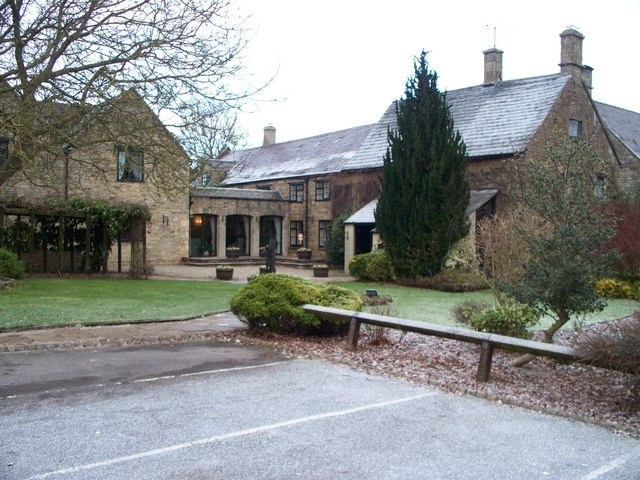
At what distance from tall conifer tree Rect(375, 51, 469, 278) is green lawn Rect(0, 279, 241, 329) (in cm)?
615

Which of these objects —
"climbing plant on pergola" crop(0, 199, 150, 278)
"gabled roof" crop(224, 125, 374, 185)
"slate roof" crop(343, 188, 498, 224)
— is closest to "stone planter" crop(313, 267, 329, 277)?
"slate roof" crop(343, 188, 498, 224)

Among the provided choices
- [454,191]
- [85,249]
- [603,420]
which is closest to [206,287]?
[85,249]

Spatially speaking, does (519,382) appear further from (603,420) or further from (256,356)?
(256,356)

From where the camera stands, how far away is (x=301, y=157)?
1481 inches

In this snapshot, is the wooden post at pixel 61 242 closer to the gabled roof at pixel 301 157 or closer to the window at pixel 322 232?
the gabled roof at pixel 301 157

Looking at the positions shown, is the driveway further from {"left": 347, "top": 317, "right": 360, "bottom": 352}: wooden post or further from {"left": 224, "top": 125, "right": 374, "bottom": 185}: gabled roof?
{"left": 224, "top": 125, "right": 374, "bottom": 185}: gabled roof

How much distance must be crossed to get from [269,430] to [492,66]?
1042 inches

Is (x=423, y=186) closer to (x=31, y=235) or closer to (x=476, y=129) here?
(x=476, y=129)

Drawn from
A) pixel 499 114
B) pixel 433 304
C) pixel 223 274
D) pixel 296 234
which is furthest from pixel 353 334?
pixel 296 234

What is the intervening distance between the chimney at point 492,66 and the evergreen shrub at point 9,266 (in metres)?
21.2

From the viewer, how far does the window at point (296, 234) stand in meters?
35.3

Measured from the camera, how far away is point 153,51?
1088 centimetres

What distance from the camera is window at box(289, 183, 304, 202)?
35.2 metres

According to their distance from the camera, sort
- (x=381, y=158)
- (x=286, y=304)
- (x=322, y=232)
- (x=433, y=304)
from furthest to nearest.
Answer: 1. (x=322, y=232)
2. (x=381, y=158)
3. (x=433, y=304)
4. (x=286, y=304)
